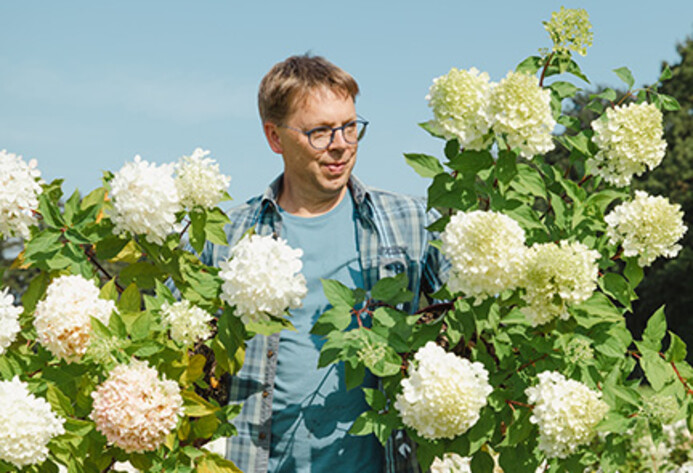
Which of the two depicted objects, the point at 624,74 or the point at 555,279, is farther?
the point at 624,74

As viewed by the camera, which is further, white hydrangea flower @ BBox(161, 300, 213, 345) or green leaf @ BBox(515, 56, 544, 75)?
green leaf @ BBox(515, 56, 544, 75)

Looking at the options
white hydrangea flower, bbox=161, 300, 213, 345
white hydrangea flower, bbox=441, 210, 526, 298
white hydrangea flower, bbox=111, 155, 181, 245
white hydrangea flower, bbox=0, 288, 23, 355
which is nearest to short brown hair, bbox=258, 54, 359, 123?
white hydrangea flower, bbox=111, 155, 181, 245

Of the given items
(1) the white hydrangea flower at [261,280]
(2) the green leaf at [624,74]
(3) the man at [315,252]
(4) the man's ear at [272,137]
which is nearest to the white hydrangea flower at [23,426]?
(1) the white hydrangea flower at [261,280]

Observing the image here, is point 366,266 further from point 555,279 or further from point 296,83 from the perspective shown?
point 555,279

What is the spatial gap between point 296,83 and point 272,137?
0.38 m

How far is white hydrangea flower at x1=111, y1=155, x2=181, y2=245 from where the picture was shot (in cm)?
313

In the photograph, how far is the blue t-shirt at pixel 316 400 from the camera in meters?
3.47

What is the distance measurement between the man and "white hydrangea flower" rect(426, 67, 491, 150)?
0.83 metres

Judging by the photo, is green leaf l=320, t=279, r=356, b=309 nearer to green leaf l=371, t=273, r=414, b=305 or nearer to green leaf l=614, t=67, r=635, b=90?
green leaf l=371, t=273, r=414, b=305

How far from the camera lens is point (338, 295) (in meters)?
3.04

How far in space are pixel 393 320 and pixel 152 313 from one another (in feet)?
3.18

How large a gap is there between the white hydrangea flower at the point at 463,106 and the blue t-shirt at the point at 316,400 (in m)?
1.01

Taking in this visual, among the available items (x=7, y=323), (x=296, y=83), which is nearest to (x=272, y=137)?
(x=296, y=83)

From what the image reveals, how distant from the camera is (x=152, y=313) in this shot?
10.3 feet
